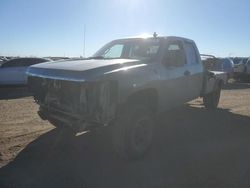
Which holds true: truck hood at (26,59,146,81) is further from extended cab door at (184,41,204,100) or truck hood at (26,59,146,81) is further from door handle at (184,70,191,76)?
extended cab door at (184,41,204,100)

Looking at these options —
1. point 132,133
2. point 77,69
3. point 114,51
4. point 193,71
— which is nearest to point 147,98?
point 132,133

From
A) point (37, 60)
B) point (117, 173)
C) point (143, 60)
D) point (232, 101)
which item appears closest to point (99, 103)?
point (117, 173)

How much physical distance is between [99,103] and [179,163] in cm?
164

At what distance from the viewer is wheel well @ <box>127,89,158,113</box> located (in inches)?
249

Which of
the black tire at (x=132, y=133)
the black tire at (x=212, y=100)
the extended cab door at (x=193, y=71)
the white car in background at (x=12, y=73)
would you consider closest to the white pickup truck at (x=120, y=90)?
the black tire at (x=132, y=133)

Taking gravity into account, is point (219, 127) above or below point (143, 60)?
below

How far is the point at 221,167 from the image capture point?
5.96 meters

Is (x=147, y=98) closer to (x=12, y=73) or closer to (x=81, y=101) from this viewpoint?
(x=81, y=101)

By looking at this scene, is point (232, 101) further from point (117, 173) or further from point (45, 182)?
point (45, 182)

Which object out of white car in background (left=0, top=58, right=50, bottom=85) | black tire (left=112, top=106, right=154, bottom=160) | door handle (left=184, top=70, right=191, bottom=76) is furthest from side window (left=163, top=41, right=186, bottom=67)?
white car in background (left=0, top=58, right=50, bottom=85)

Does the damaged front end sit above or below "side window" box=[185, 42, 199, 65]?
below

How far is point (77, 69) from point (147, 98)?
61.9 inches

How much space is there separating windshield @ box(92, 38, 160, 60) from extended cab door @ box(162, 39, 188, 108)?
28 cm

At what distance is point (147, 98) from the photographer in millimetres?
6793
